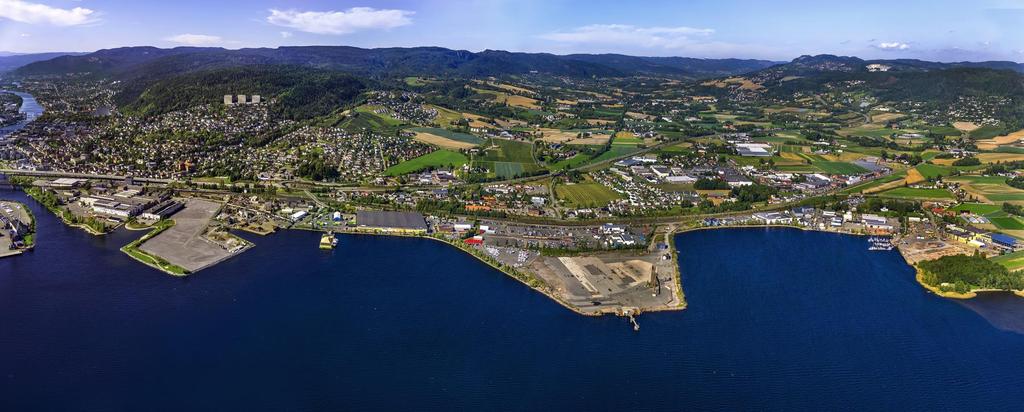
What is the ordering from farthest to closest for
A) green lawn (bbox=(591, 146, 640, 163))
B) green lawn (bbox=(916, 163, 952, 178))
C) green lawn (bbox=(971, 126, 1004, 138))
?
green lawn (bbox=(971, 126, 1004, 138)) → green lawn (bbox=(591, 146, 640, 163)) → green lawn (bbox=(916, 163, 952, 178))

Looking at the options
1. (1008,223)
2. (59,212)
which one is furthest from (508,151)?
(1008,223)

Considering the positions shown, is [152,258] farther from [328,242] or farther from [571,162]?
[571,162]

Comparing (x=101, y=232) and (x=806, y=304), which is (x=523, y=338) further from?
(x=101, y=232)

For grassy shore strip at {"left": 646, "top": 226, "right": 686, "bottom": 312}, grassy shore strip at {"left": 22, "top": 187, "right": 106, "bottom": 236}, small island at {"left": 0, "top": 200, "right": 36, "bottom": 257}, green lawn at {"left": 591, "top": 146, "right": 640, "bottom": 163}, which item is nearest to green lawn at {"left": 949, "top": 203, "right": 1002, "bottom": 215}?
grassy shore strip at {"left": 646, "top": 226, "right": 686, "bottom": 312}

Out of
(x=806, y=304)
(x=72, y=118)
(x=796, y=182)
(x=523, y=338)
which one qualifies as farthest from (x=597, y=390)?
(x=72, y=118)

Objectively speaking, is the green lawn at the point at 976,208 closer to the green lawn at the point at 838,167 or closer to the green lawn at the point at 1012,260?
the green lawn at the point at 1012,260

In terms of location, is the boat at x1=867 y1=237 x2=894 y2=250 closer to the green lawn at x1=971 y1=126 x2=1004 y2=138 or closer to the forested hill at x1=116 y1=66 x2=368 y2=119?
the green lawn at x1=971 y1=126 x2=1004 y2=138
